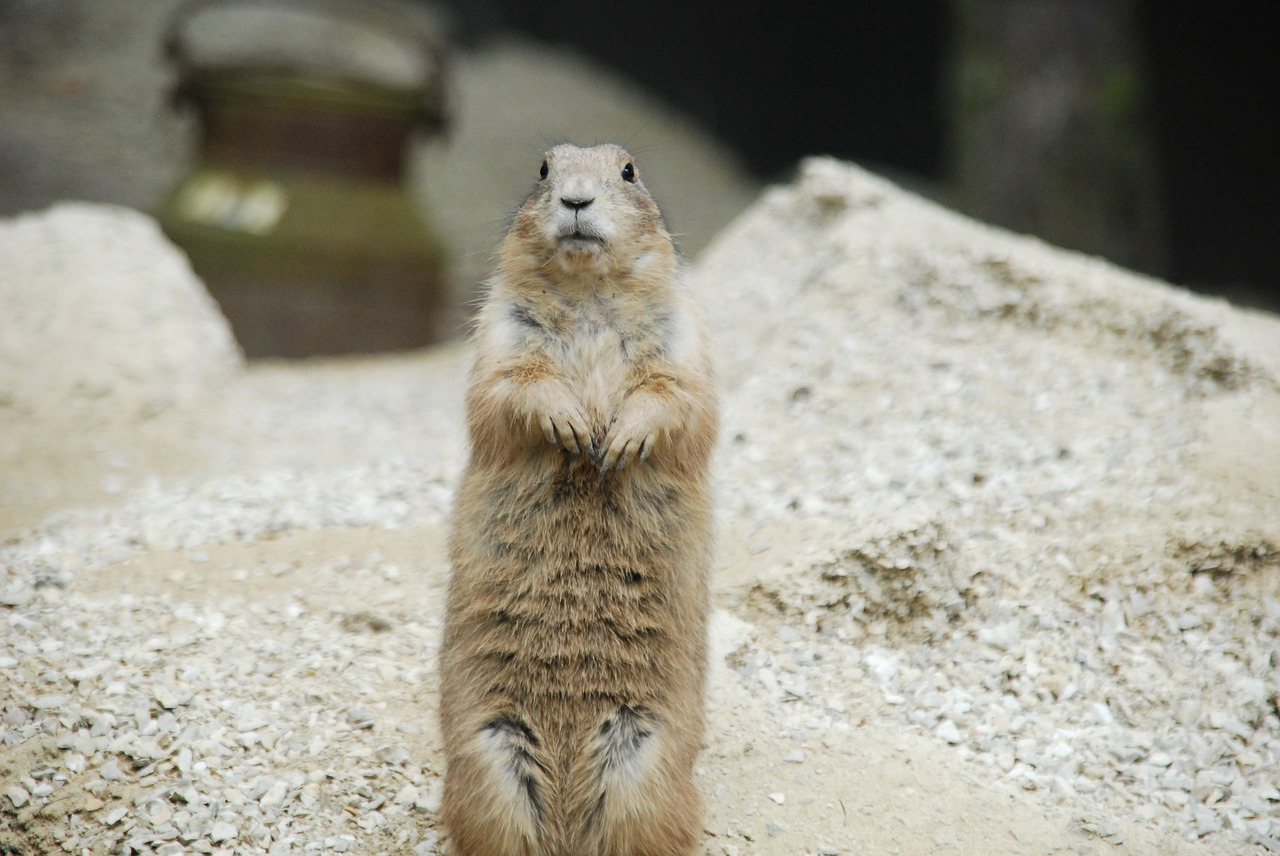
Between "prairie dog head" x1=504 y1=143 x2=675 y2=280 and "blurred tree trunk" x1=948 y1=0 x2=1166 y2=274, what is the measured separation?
7.79 meters

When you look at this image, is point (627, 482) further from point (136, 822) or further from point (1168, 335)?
point (1168, 335)

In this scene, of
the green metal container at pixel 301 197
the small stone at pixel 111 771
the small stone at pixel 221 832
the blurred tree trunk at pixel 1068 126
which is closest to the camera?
the small stone at pixel 221 832

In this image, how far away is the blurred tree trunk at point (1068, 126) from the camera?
1020cm

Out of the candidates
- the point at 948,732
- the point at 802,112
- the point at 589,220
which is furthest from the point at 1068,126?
the point at 589,220

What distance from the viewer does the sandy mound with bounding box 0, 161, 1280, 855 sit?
349cm

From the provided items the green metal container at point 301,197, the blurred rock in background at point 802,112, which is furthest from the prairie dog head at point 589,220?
the green metal container at point 301,197

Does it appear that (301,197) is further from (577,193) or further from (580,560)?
(580,560)

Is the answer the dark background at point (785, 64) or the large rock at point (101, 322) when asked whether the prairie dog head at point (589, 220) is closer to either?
the large rock at point (101, 322)

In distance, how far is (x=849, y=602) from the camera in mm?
4289

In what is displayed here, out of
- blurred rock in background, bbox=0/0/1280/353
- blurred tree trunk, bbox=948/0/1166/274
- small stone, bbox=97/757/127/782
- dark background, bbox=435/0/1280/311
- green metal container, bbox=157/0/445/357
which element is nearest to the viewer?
small stone, bbox=97/757/127/782

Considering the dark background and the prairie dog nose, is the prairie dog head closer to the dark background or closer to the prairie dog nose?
the prairie dog nose

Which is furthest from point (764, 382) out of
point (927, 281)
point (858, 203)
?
point (858, 203)

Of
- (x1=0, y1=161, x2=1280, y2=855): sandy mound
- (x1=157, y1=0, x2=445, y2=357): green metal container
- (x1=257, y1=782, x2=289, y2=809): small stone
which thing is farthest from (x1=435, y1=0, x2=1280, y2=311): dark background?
(x1=257, y1=782, x2=289, y2=809): small stone

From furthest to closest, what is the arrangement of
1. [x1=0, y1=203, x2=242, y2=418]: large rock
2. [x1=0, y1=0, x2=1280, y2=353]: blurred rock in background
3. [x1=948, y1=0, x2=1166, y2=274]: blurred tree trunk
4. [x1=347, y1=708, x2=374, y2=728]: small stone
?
[x1=0, y1=0, x2=1280, y2=353]: blurred rock in background < [x1=948, y1=0, x2=1166, y2=274]: blurred tree trunk < [x1=0, y1=203, x2=242, y2=418]: large rock < [x1=347, y1=708, x2=374, y2=728]: small stone
